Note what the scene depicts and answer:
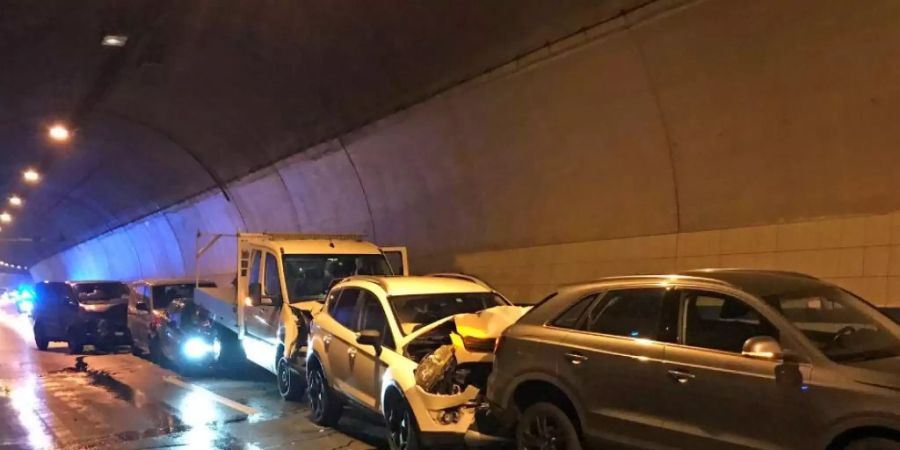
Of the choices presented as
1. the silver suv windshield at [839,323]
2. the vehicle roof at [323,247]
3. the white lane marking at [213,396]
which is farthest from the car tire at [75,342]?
the silver suv windshield at [839,323]

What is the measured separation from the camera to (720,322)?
17.4ft

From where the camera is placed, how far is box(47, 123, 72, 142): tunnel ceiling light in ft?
61.1

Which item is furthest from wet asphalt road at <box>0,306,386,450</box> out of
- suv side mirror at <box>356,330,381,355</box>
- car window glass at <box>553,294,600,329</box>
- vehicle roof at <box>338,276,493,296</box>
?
car window glass at <box>553,294,600,329</box>

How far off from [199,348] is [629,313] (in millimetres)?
10093

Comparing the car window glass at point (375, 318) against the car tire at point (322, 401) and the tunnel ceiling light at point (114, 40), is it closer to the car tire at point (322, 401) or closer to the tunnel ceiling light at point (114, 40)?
the car tire at point (322, 401)

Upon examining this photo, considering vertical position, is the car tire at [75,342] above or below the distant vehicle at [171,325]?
below

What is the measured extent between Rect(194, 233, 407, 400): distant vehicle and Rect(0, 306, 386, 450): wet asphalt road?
612 mm

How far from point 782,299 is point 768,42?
3.79m

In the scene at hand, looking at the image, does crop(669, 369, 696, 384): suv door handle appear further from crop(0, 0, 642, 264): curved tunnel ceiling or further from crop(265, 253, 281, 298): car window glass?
crop(265, 253, 281, 298): car window glass

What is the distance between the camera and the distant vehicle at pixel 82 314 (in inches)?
753

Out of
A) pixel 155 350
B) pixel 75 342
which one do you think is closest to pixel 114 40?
pixel 155 350

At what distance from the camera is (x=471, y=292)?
8.73m

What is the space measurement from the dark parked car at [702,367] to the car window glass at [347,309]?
2598 millimetres

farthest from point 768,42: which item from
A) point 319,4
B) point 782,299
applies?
point 319,4
